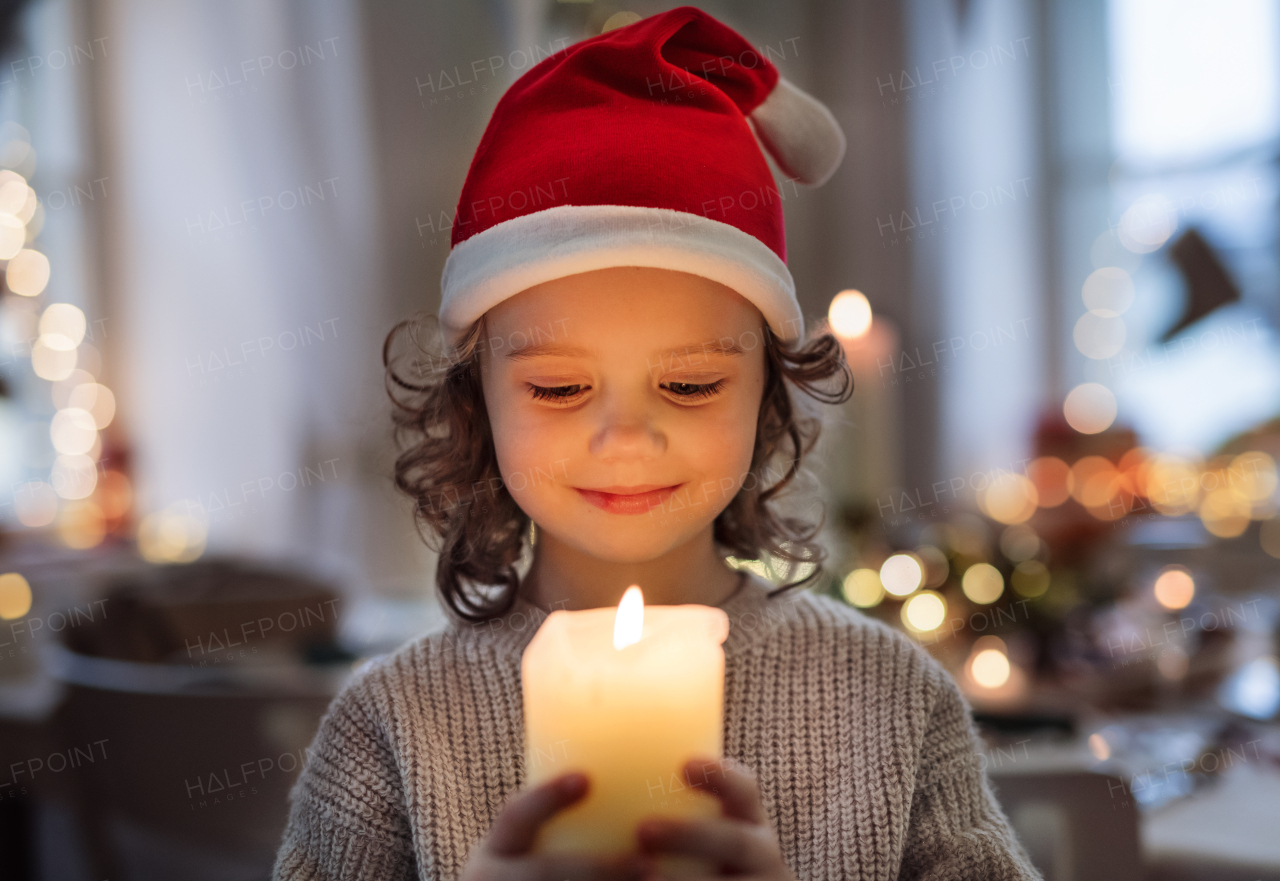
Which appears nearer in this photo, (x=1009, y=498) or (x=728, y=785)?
(x=728, y=785)

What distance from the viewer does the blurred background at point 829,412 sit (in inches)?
44.2

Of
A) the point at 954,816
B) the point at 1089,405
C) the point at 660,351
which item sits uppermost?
the point at 660,351

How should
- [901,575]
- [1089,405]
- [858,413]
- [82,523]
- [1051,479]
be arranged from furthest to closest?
1. [1089,405]
2. [82,523]
3. [1051,479]
4. [858,413]
5. [901,575]

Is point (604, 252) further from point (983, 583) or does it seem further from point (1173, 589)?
point (1173, 589)

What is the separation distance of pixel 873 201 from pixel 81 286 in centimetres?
303

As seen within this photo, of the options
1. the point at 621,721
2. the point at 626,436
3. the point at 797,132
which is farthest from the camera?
the point at 797,132

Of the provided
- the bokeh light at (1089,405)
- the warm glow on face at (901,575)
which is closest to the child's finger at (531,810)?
the warm glow on face at (901,575)

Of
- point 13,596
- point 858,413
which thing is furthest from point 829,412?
point 13,596

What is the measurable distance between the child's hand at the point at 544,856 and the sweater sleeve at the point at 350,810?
0.22 metres

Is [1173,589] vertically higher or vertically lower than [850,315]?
lower

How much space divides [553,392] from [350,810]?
0.95ft

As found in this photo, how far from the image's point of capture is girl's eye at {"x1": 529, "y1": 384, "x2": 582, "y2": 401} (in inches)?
23.8

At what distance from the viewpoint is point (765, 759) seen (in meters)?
0.65

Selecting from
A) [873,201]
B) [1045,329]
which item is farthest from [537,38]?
[1045,329]
